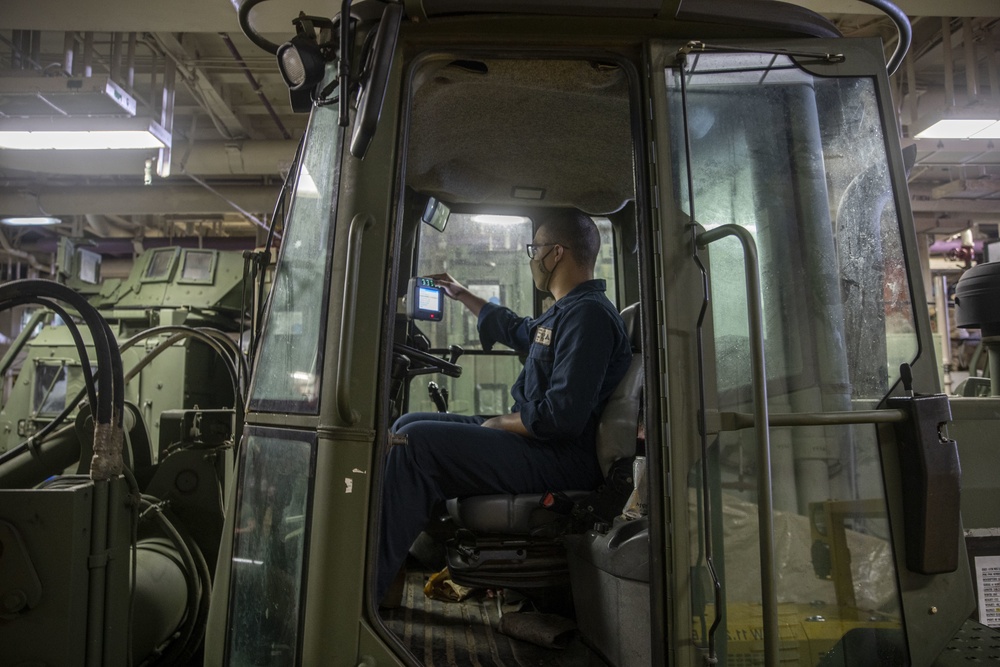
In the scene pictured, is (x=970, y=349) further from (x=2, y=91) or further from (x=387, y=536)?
(x=2, y=91)

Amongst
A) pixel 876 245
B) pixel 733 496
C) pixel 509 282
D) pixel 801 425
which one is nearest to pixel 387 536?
pixel 733 496

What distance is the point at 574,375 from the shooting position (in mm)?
2406

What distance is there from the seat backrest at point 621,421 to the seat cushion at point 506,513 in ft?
0.67

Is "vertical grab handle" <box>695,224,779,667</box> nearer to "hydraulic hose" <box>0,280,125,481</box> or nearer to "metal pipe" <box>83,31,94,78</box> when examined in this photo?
"hydraulic hose" <box>0,280,125,481</box>

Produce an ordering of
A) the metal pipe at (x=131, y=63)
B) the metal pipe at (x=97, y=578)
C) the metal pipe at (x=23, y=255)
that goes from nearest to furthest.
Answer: the metal pipe at (x=97, y=578), the metal pipe at (x=131, y=63), the metal pipe at (x=23, y=255)

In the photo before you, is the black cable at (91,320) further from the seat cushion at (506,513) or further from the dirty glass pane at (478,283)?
the dirty glass pane at (478,283)

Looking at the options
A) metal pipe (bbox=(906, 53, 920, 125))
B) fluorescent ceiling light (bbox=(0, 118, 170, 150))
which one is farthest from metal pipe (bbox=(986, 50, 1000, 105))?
fluorescent ceiling light (bbox=(0, 118, 170, 150))

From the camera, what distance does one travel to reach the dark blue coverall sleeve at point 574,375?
7.83 ft

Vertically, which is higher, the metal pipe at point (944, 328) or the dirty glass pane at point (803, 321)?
the metal pipe at point (944, 328)

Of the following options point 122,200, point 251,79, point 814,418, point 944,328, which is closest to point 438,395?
point 814,418

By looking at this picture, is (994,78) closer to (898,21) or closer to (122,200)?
(898,21)

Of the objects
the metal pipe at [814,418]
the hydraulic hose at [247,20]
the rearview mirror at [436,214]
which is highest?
the hydraulic hose at [247,20]

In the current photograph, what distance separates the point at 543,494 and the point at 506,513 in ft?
0.48

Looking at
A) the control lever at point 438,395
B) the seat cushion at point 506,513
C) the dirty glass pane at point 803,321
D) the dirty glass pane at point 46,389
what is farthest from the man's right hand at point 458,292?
the dirty glass pane at point 46,389
